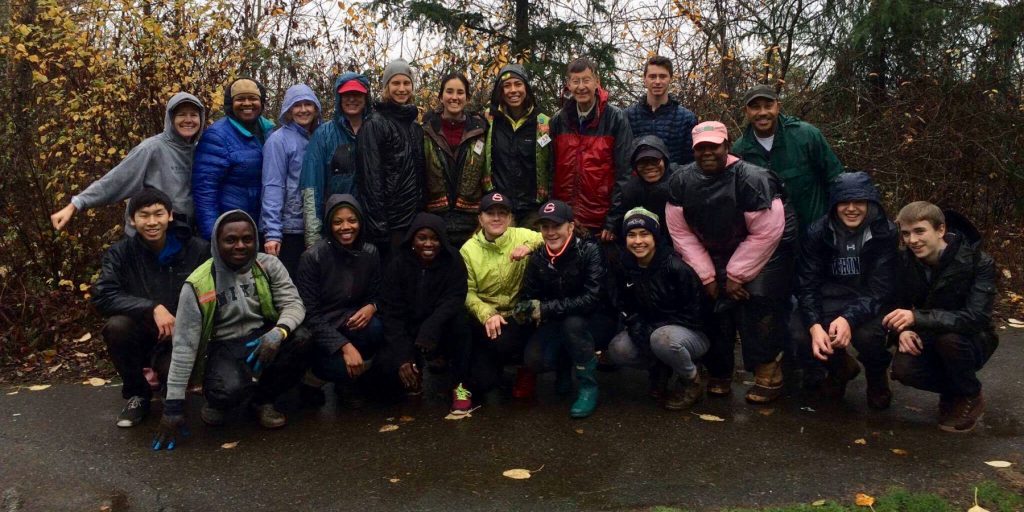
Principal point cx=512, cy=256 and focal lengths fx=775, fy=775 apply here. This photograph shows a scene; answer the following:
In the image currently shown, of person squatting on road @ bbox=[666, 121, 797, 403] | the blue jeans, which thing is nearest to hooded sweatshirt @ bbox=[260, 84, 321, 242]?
the blue jeans

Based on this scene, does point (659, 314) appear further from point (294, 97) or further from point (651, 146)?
point (294, 97)

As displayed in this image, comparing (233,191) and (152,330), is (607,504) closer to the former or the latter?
(152,330)

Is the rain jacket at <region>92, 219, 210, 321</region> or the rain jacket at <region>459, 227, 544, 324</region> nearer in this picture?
the rain jacket at <region>92, 219, 210, 321</region>

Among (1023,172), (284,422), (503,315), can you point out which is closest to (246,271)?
(284,422)

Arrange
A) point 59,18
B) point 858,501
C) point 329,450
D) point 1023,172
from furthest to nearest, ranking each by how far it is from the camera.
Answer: point 1023,172
point 59,18
point 329,450
point 858,501

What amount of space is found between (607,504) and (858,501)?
3.91 feet

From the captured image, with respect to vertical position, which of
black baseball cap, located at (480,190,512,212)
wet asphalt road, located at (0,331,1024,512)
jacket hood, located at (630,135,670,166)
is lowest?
wet asphalt road, located at (0,331,1024,512)

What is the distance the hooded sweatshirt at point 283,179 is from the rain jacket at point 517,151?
1.40 meters

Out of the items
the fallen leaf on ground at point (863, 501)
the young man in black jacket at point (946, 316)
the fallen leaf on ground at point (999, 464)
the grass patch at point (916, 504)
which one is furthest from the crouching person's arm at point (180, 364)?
the fallen leaf on ground at point (999, 464)

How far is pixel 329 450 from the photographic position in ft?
15.0

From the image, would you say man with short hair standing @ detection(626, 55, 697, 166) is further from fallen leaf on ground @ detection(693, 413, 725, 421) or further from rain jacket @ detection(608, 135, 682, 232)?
fallen leaf on ground @ detection(693, 413, 725, 421)

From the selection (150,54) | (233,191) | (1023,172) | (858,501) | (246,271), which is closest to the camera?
(858,501)

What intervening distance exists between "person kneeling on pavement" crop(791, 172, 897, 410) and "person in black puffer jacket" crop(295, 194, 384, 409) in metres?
2.92

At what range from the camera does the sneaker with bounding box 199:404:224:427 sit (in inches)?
194
